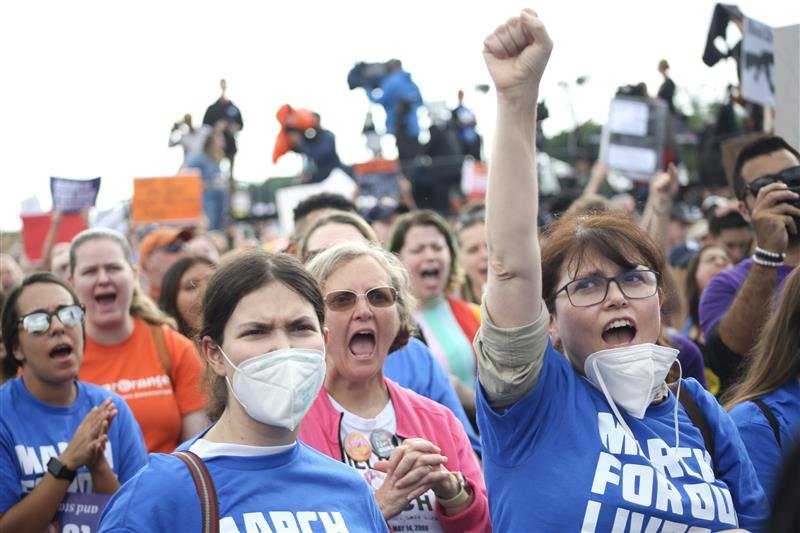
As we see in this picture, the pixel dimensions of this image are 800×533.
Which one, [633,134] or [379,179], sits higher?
[633,134]

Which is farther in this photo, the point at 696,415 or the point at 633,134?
the point at 633,134

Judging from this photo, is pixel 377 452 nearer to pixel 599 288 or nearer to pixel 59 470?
pixel 599 288

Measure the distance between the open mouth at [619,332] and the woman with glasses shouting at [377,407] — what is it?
687 mm

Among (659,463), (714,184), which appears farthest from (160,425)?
(714,184)

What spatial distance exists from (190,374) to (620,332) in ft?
9.95

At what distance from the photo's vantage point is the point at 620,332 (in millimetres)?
3354

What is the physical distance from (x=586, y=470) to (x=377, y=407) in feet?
3.92

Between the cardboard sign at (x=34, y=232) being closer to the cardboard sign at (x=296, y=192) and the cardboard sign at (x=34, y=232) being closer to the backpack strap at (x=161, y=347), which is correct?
the cardboard sign at (x=296, y=192)

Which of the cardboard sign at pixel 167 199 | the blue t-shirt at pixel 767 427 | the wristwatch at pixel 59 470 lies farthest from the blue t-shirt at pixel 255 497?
the cardboard sign at pixel 167 199

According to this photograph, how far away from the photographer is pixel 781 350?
4000 millimetres

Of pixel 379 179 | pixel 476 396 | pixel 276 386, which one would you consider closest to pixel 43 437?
pixel 276 386

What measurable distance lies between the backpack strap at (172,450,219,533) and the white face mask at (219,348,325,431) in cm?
21

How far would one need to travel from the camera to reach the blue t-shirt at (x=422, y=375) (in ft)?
15.4

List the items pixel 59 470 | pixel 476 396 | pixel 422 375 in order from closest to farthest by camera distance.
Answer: pixel 476 396
pixel 59 470
pixel 422 375
